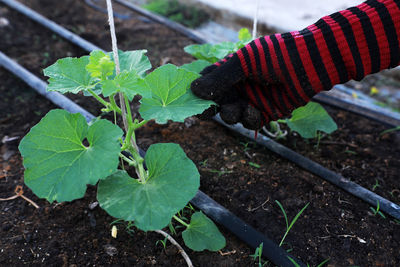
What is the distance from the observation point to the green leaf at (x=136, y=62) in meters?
1.37

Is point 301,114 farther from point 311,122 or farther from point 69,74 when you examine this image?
point 69,74

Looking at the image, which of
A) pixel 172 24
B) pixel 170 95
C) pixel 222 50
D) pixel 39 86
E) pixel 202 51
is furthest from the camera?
pixel 172 24

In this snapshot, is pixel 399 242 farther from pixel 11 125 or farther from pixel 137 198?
pixel 11 125

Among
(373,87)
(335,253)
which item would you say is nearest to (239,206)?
(335,253)

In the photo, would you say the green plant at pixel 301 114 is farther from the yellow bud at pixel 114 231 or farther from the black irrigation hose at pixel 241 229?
the yellow bud at pixel 114 231

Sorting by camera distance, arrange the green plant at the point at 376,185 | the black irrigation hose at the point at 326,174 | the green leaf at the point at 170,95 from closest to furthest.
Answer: the green leaf at the point at 170,95 < the black irrigation hose at the point at 326,174 < the green plant at the point at 376,185

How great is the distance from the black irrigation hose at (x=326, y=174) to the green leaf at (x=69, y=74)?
3.10 ft

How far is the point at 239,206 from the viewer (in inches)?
61.7

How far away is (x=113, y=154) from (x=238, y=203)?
71 centimetres

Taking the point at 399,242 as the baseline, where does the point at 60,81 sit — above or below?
above

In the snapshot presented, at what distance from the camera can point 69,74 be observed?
1291 mm

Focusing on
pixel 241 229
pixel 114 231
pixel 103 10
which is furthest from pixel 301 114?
pixel 103 10

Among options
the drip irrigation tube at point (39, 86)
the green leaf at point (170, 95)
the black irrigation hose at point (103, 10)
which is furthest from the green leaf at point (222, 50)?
the black irrigation hose at point (103, 10)

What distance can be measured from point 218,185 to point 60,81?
2.74ft
